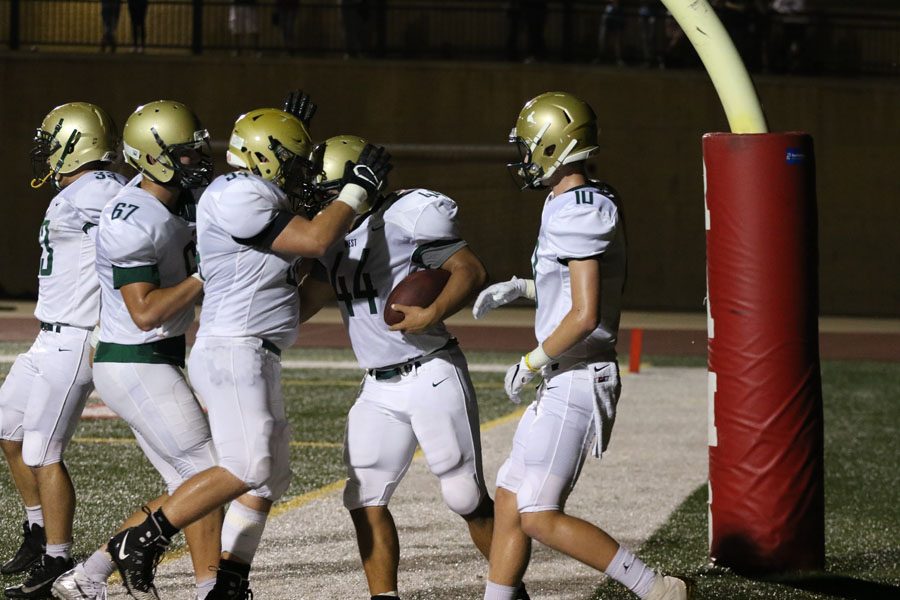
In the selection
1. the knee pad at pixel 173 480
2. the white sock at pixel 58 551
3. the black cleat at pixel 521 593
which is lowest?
the white sock at pixel 58 551

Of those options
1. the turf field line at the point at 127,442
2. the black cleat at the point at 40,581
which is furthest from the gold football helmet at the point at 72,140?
the turf field line at the point at 127,442

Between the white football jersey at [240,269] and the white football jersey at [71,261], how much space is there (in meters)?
0.92

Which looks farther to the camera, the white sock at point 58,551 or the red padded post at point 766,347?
the red padded post at point 766,347

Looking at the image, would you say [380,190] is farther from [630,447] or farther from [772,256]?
[630,447]

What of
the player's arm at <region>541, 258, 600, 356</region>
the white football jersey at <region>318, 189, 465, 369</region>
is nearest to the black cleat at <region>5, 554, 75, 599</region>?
the white football jersey at <region>318, 189, 465, 369</region>

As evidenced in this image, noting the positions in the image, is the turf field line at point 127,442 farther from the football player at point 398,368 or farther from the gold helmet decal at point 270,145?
the gold helmet decal at point 270,145

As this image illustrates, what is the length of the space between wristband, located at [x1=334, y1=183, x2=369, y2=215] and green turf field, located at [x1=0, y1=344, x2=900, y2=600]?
1.92 meters

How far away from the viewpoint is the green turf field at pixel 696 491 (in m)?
5.75

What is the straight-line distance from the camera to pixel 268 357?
4797mm

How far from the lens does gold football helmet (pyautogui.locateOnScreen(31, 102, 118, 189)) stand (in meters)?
5.60

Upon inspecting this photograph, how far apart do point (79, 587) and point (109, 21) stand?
667 inches

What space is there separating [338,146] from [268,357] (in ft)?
2.63

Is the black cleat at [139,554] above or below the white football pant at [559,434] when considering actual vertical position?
below

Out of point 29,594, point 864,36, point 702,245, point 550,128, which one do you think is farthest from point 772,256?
point 864,36
